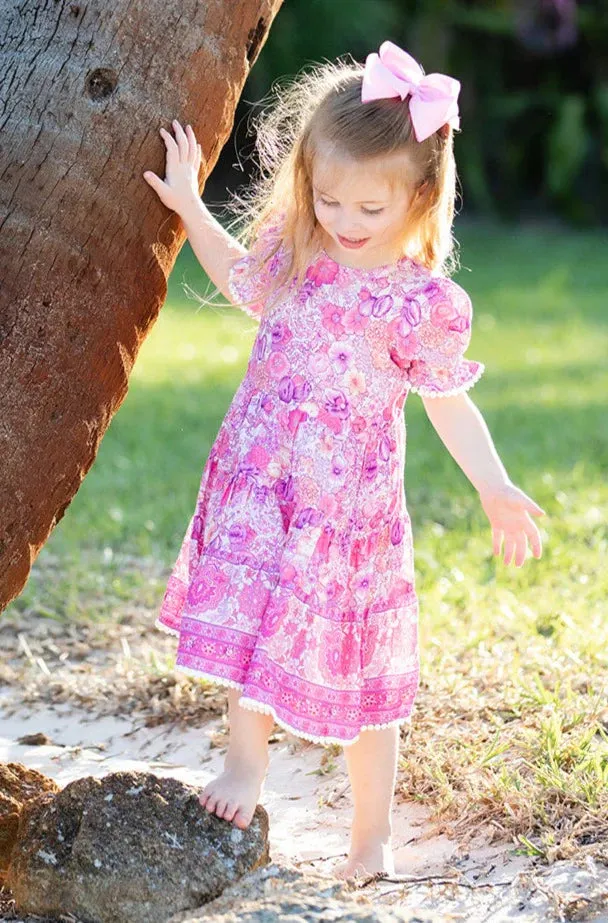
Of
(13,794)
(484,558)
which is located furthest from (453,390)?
(484,558)

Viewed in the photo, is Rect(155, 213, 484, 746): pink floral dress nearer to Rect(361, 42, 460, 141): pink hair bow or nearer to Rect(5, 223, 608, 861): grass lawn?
Rect(361, 42, 460, 141): pink hair bow

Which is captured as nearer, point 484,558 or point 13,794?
point 13,794

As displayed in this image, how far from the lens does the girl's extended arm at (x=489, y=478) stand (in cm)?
298

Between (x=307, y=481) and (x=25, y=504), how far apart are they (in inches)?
22.8

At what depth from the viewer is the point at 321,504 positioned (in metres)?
2.98

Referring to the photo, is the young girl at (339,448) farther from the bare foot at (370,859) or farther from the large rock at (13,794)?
the large rock at (13,794)

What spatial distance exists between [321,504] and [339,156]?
71 centimetres

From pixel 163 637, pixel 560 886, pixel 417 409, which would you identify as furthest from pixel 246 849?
pixel 417 409

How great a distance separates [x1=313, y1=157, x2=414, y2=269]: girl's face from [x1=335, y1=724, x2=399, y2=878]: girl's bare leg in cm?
106

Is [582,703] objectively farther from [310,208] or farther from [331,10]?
[331,10]

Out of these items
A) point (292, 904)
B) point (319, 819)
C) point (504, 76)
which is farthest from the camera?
point (504, 76)

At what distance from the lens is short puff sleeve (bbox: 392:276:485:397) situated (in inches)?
118

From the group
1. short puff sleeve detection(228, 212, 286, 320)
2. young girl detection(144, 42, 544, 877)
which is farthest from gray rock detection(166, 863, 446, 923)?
short puff sleeve detection(228, 212, 286, 320)

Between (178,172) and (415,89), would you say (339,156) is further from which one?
(178,172)
